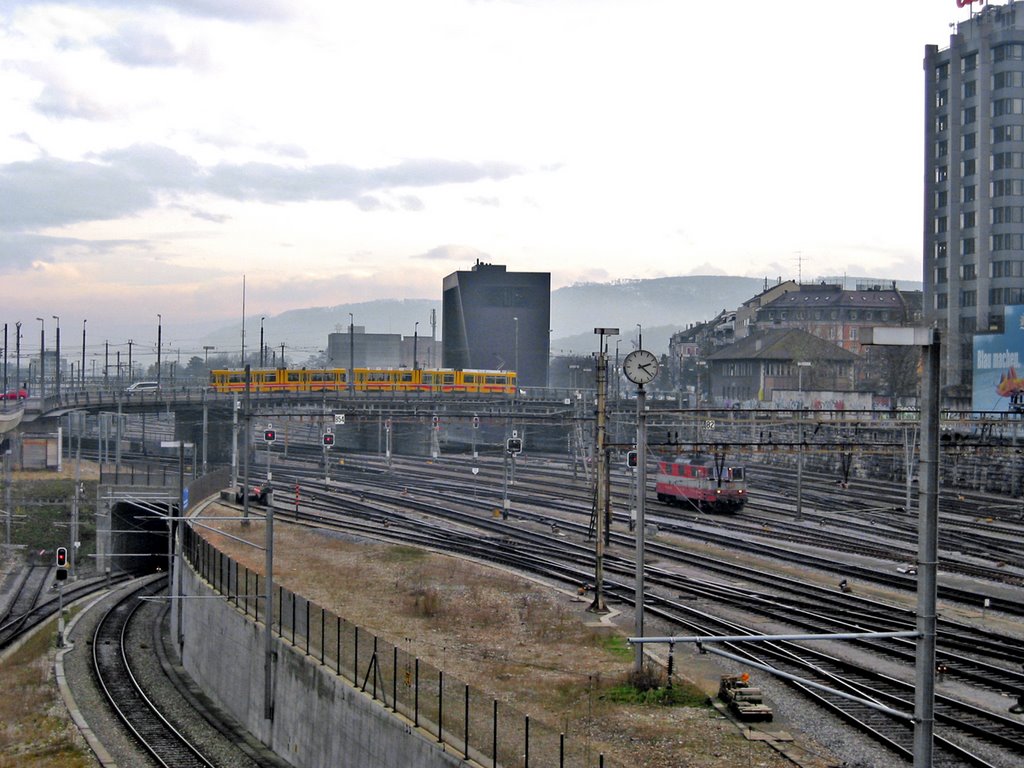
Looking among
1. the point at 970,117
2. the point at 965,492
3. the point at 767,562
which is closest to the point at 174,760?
the point at 767,562

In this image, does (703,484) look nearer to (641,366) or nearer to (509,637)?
(509,637)

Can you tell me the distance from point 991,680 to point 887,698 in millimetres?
3183

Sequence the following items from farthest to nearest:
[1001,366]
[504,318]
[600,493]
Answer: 1. [504,318]
2. [1001,366]
3. [600,493]

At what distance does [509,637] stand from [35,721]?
1533 cm

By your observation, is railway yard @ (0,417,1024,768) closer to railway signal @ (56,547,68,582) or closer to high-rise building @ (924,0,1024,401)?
railway signal @ (56,547,68,582)

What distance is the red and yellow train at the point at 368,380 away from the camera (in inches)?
3880

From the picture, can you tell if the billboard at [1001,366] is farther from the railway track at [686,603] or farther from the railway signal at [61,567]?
the railway signal at [61,567]

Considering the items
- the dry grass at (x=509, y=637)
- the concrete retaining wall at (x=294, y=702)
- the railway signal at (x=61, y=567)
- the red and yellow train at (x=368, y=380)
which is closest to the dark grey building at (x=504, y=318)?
the red and yellow train at (x=368, y=380)

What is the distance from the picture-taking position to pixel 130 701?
37406mm

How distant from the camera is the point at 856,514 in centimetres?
5781

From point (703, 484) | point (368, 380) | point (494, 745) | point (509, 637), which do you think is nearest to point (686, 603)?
point (509, 637)

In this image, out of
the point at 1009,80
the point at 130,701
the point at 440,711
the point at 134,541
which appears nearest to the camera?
the point at 440,711

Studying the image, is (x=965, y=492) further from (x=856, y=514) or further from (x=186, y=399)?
(x=186, y=399)

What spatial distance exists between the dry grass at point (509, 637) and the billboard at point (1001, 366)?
42962mm
